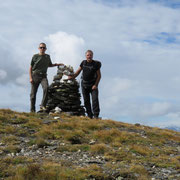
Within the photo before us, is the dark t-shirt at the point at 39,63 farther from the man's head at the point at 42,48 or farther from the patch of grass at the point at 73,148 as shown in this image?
the patch of grass at the point at 73,148

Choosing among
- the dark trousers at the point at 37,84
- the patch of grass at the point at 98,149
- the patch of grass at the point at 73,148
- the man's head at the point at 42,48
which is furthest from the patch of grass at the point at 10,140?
the man's head at the point at 42,48

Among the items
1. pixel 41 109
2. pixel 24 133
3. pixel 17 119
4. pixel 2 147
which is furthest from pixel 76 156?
pixel 41 109

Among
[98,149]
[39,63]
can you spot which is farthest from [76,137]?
[39,63]

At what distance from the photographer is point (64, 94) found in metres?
21.1

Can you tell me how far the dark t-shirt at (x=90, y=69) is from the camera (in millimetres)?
16183

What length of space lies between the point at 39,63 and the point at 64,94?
4.02 metres

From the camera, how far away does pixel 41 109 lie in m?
19.5

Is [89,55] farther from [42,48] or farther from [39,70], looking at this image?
[39,70]

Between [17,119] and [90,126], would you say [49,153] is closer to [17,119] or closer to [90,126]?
[90,126]

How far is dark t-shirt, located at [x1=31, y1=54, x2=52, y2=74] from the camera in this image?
1784 centimetres

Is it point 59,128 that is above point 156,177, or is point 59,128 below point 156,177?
above

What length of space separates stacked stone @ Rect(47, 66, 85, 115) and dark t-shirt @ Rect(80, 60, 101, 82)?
4839mm

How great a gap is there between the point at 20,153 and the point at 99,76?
7.32 meters

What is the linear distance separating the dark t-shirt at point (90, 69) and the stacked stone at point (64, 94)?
484cm
